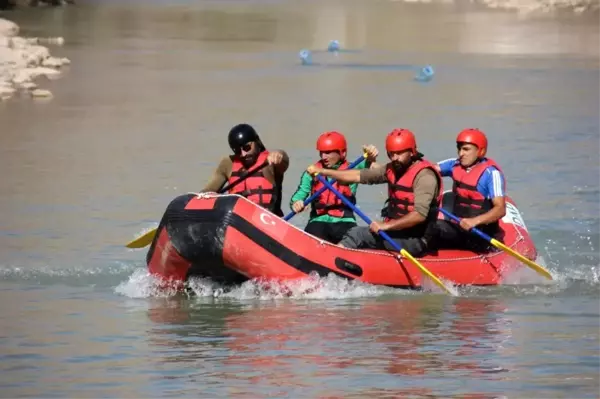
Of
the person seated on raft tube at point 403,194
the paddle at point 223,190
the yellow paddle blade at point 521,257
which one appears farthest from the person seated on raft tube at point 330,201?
the yellow paddle blade at point 521,257

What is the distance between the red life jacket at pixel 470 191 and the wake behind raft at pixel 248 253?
56cm

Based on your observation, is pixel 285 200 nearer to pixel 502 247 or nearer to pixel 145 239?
pixel 145 239

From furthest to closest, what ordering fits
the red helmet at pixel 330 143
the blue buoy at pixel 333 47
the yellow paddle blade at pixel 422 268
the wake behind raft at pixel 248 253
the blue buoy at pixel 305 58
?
the blue buoy at pixel 333 47 < the blue buoy at pixel 305 58 < the red helmet at pixel 330 143 < the yellow paddle blade at pixel 422 268 < the wake behind raft at pixel 248 253

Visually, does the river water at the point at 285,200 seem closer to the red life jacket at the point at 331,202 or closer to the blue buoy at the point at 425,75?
the blue buoy at the point at 425,75

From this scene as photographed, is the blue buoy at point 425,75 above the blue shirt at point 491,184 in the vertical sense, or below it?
above

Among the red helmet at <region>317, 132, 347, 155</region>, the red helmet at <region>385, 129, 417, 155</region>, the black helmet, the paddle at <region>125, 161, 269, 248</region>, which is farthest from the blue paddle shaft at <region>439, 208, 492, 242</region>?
the black helmet

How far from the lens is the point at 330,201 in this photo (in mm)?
13531

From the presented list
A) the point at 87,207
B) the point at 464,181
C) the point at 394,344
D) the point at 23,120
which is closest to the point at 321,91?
the point at 23,120

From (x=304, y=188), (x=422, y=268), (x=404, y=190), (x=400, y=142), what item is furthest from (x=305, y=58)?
(x=422, y=268)

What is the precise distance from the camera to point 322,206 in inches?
534

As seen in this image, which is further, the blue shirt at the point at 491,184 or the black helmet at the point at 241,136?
the blue shirt at the point at 491,184

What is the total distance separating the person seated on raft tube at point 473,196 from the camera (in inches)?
530

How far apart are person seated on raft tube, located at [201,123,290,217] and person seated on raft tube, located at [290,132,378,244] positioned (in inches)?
10.1

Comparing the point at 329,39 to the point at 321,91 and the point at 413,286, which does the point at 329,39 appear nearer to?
the point at 321,91
